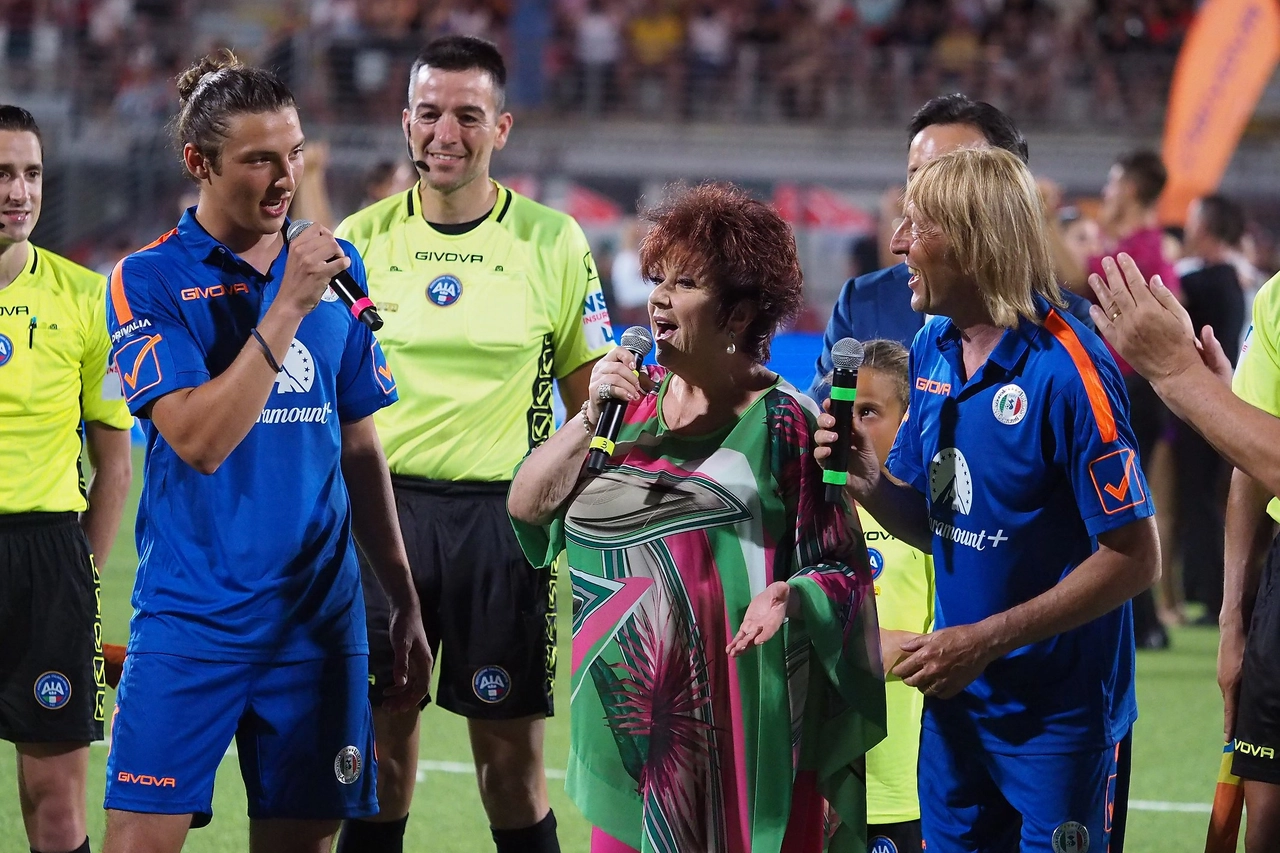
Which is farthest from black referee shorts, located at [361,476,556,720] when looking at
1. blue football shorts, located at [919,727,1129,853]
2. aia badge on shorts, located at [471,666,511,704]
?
blue football shorts, located at [919,727,1129,853]

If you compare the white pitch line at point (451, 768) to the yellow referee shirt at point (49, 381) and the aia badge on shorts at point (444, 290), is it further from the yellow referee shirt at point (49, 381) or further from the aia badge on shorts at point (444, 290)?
the aia badge on shorts at point (444, 290)

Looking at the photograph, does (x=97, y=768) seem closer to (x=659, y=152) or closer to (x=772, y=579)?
(x=772, y=579)

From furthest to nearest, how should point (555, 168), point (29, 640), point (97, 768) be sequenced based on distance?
point (555, 168)
point (97, 768)
point (29, 640)

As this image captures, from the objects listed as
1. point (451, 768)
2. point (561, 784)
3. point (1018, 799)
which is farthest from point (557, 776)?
point (1018, 799)

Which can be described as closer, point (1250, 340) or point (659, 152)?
point (1250, 340)

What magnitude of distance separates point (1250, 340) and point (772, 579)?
1424mm

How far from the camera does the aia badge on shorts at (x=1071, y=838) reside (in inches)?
116

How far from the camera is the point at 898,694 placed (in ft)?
12.7

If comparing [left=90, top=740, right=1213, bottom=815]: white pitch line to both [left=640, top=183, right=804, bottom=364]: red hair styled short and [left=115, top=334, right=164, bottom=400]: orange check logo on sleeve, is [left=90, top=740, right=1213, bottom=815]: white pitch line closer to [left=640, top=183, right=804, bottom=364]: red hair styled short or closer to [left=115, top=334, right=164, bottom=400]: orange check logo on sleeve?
[left=115, top=334, right=164, bottom=400]: orange check logo on sleeve

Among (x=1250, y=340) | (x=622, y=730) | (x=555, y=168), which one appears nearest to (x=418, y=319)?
(x=622, y=730)

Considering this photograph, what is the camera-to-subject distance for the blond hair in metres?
2.95

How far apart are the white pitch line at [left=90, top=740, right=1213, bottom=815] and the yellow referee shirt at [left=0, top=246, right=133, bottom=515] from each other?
1.57 meters

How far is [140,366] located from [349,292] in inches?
17.3

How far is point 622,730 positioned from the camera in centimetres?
293
